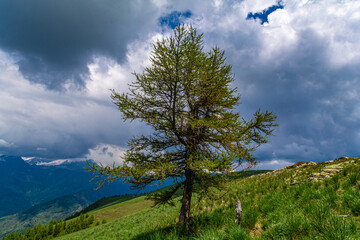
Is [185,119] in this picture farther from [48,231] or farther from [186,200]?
[48,231]

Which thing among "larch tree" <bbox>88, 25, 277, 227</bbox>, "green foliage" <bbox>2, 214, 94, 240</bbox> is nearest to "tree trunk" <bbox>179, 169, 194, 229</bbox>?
"larch tree" <bbox>88, 25, 277, 227</bbox>

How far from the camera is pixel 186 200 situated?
8.36 m

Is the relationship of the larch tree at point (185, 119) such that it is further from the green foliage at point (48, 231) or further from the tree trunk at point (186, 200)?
the green foliage at point (48, 231)

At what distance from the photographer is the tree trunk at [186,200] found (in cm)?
805

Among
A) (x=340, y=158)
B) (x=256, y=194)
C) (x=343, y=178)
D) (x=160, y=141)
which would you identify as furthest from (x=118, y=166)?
(x=340, y=158)

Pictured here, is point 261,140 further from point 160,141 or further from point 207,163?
point 160,141

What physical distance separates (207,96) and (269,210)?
5.73 meters

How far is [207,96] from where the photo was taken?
843cm

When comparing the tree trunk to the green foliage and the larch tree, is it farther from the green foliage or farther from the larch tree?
the green foliage

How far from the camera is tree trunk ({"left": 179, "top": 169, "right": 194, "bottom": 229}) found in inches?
317

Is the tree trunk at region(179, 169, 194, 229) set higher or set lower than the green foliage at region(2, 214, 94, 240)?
higher

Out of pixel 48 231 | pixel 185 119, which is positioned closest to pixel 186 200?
pixel 185 119

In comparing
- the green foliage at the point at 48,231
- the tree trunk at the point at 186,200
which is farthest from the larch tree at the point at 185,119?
the green foliage at the point at 48,231

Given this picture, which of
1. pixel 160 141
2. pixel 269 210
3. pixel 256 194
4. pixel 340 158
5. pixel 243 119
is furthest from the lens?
pixel 340 158
